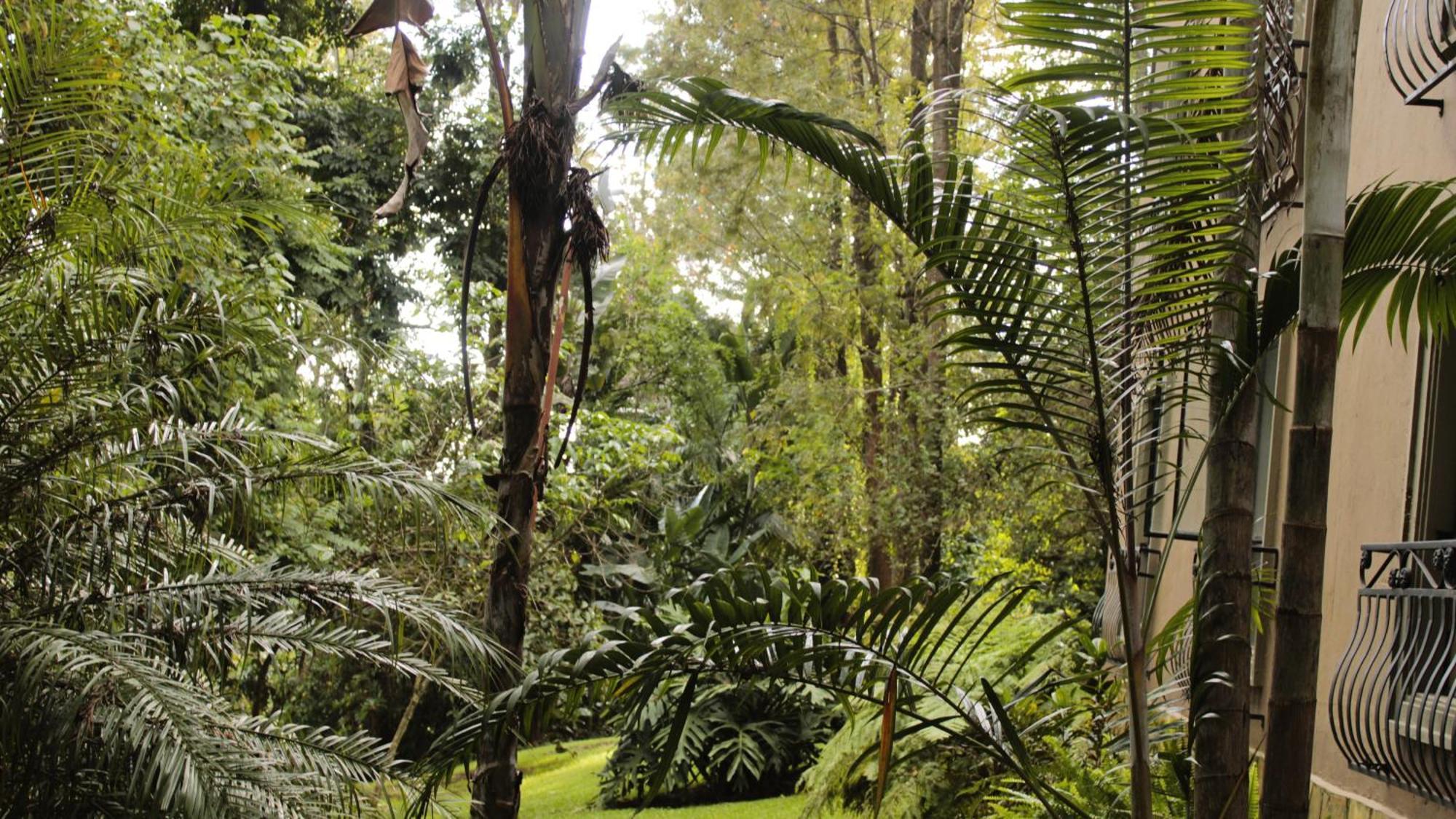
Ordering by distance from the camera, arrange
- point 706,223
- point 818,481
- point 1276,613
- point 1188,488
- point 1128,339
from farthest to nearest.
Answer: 1. point 706,223
2. point 818,481
3. point 1128,339
4. point 1188,488
5. point 1276,613

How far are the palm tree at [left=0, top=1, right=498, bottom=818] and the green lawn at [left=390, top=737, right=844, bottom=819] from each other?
268 centimetres

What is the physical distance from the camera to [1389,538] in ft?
18.4

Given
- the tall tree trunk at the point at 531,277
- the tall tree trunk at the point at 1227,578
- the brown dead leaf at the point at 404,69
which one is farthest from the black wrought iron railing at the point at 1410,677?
the brown dead leaf at the point at 404,69

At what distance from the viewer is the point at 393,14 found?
5.12 metres

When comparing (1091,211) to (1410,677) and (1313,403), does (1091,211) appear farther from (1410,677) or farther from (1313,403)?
(1410,677)

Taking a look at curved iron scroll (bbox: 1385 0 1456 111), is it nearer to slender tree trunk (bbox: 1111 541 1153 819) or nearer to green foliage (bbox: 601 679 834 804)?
slender tree trunk (bbox: 1111 541 1153 819)

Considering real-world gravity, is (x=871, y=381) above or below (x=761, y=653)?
above

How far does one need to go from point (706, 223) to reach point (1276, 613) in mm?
16984

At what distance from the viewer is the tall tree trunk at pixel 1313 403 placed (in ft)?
8.57

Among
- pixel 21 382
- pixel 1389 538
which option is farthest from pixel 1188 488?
pixel 21 382

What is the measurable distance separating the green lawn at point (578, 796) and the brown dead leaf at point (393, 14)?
431 centimetres

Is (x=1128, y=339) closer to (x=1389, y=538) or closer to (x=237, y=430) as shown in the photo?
(x=1389, y=538)

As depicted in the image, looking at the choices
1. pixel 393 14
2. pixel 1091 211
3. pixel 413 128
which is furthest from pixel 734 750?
pixel 1091 211

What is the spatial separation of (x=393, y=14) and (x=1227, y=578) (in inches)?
160
